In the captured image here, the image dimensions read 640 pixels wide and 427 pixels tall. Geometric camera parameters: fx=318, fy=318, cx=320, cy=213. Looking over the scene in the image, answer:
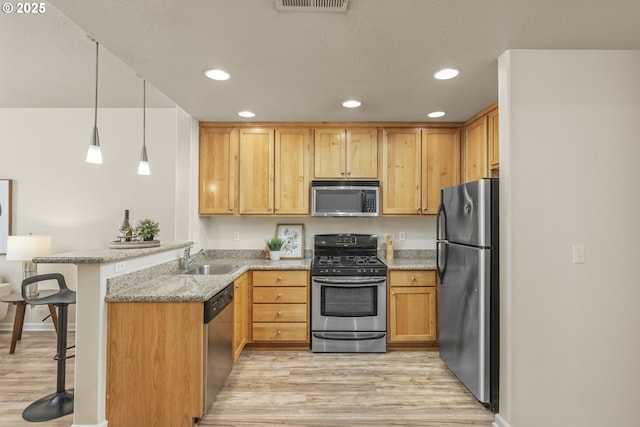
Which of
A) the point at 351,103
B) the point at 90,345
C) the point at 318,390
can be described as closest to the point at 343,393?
the point at 318,390

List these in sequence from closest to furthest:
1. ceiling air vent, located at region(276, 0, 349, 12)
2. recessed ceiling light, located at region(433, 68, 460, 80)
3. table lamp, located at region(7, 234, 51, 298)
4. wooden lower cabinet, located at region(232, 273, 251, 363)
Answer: ceiling air vent, located at region(276, 0, 349, 12), recessed ceiling light, located at region(433, 68, 460, 80), wooden lower cabinet, located at region(232, 273, 251, 363), table lamp, located at region(7, 234, 51, 298)

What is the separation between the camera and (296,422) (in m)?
2.12

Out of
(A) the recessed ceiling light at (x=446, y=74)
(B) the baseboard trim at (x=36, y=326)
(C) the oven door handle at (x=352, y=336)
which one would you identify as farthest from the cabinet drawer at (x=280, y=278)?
(B) the baseboard trim at (x=36, y=326)

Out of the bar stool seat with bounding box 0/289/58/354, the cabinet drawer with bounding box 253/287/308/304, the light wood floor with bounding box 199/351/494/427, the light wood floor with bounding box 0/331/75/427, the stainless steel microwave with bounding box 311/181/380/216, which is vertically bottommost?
the light wood floor with bounding box 199/351/494/427

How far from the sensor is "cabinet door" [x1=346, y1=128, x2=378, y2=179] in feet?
11.7

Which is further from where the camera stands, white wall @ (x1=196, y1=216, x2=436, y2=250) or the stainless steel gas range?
white wall @ (x1=196, y1=216, x2=436, y2=250)

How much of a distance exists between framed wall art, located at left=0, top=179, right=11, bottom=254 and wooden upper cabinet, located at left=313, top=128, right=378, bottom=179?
3.52 metres

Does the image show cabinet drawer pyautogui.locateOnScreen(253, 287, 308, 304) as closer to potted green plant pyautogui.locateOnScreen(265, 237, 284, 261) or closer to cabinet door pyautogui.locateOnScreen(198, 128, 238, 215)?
potted green plant pyautogui.locateOnScreen(265, 237, 284, 261)

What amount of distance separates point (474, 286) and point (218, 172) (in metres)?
2.78

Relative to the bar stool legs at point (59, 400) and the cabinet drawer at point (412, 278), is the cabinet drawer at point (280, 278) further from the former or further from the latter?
the bar stool legs at point (59, 400)

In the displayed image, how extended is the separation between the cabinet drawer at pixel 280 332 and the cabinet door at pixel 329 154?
161 cm

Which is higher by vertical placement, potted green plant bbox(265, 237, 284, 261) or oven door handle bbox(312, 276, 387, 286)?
potted green plant bbox(265, 237, 284, 261)

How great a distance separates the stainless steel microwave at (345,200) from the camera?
351 centimetres

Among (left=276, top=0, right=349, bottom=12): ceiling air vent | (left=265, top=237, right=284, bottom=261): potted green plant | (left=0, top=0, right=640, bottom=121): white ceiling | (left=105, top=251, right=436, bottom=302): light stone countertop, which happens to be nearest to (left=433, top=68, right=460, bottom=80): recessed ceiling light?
(left=0, top=0, right=640, bottom=121): white ceiling
